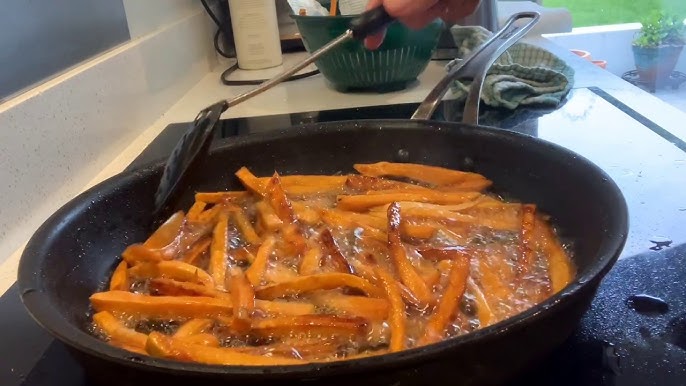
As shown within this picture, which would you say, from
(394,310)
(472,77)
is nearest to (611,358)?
(394,310)

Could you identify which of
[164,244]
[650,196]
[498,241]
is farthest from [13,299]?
[650,196]

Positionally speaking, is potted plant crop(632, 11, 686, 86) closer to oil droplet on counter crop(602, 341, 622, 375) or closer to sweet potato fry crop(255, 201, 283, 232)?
sweet potato fry crop(255, 201, 283, 232)

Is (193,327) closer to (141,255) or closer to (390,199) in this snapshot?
(141,255)

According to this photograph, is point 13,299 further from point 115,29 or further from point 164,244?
point 115,29

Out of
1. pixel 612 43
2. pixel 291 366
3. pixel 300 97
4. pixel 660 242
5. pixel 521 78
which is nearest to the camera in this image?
pixel 291 366

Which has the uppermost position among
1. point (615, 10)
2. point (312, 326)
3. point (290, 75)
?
point (290, 75)

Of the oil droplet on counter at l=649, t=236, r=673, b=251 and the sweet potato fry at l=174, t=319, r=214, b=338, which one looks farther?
the oil droplet on counter at l=649, t=236, r=673, b=251

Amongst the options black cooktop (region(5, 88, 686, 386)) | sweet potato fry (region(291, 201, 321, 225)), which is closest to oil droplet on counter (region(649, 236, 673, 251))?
black cooktop (region(5, 88, 686, 386))
